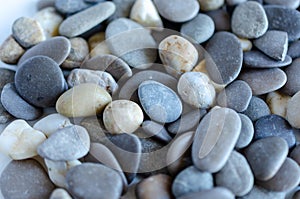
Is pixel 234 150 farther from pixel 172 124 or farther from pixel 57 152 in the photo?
pixel 57 152

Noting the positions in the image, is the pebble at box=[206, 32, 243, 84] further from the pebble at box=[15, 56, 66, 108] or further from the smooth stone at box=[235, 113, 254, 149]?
the pebble at box=[15, 56, 66, 108]

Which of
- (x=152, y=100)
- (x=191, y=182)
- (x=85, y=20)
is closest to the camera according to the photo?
(x=191, y=182)

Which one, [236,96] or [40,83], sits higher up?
[40,83]

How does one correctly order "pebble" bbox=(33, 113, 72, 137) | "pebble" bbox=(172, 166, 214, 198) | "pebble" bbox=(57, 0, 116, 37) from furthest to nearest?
"pebble" bbox=(57, 0, 116, 37), "pebble" bbox=(33, 113, 72, 137), "pebble" bbox=(172, 166, 214, 198)

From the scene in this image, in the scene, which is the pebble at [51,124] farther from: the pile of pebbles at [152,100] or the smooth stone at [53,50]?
the smooth stone at [53,50]

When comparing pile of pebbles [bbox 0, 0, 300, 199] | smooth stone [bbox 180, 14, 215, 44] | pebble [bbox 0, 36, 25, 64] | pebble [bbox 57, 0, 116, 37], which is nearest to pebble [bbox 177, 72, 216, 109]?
pile of pebbles [bbox 0, 0, 300, 199]

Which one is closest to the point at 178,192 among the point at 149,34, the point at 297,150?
the point at 297,150

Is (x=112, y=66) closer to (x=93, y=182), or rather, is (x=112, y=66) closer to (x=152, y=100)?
(x=152, y=100)

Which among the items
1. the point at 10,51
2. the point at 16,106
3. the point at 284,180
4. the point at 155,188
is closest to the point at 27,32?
the point at 10,51
